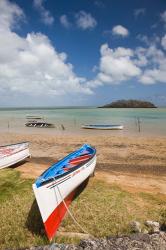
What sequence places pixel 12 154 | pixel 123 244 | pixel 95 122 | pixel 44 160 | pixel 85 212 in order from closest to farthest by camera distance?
pixel 123 244 → pixel 85 212 → pixel 12 154 → pixel 44 160 → pixel 95 122

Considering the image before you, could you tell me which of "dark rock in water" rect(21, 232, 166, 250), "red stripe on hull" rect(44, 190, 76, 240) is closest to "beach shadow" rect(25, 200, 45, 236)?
"red stripe on hull" rect(44, 190, 76, 240)

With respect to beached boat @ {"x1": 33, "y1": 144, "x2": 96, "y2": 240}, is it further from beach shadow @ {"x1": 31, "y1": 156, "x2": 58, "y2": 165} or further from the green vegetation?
beach shadow @ {"x1": 31, "y1": 156, "x2": 58, "y2": 165}

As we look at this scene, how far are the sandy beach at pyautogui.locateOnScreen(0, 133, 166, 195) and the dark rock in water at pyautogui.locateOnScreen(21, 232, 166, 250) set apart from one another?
6.09 metres

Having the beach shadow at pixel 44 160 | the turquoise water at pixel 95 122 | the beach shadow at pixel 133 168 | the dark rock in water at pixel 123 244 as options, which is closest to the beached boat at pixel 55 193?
the dark rock in water at pixel 123 244

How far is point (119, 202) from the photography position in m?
9.82

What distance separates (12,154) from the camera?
15500 millimetres

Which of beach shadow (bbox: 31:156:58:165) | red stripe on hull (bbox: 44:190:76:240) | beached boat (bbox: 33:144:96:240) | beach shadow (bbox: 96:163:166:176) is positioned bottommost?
beach shadow (bbox: 96:163:166:176)

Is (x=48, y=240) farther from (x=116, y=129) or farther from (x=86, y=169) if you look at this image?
(x=116, y=129)

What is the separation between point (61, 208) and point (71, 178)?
138 cm

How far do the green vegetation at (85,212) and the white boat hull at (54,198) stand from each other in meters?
0.31

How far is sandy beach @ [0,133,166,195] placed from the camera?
12.9m

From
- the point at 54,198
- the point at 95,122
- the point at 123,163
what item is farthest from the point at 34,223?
the point at 95,122

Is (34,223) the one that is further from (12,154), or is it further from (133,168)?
(133,168)

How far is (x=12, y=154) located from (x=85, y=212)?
7.95 m
